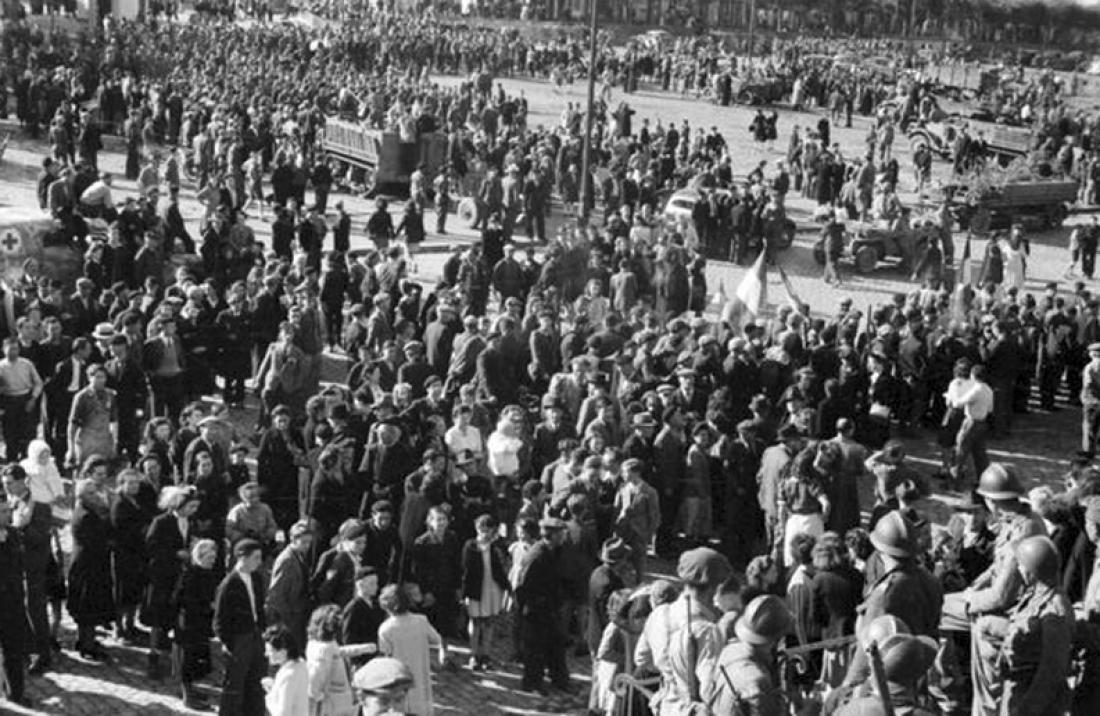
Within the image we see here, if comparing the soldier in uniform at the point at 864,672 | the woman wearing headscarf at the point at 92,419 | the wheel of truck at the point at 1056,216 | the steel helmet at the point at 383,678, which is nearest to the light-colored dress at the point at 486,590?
the woman wearing headscarf at the point at 92,419

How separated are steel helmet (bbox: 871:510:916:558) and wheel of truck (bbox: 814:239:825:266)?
18008mm

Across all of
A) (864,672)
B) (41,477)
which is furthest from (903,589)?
(41,477)

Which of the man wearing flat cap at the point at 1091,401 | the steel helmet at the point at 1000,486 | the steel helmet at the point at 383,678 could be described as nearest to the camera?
the steel helmet at the point at 383,678

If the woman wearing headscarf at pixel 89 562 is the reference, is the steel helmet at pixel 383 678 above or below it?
above

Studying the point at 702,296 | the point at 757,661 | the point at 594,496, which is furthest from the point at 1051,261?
the point at 757,661

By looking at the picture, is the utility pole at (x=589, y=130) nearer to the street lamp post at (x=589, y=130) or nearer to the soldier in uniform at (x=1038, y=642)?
the street lamp post at (x=589, y=130)

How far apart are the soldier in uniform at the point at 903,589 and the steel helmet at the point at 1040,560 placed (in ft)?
3.63

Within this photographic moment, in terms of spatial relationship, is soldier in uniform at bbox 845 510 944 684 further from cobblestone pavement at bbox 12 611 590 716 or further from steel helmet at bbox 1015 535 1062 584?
cobblestone pavement at bbox 12 611 590 716

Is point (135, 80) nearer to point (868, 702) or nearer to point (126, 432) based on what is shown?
point (126, 432)

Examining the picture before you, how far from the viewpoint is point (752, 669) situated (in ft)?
22.1

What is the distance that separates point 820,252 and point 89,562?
18393 mm

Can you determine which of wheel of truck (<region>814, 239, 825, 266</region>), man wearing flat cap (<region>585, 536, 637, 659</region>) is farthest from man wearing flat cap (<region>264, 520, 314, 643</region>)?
wheel of truck (<region>814, 239, 825, 266</region>)

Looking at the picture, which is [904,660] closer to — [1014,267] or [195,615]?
[195,615]

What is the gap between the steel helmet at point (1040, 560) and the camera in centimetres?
762
